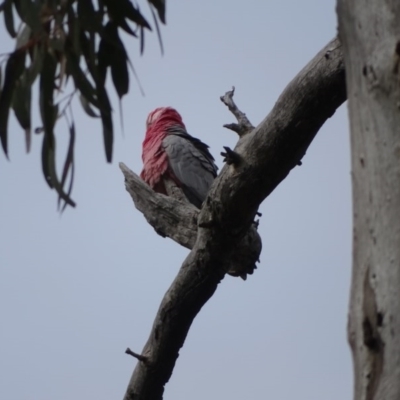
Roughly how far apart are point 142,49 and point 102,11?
0.15 metres

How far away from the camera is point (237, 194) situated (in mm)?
2770

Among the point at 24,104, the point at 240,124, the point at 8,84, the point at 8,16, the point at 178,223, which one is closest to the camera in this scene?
the point at 8,84

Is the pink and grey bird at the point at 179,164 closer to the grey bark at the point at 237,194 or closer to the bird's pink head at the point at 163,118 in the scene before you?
the bird's pink head at the point at 163,118

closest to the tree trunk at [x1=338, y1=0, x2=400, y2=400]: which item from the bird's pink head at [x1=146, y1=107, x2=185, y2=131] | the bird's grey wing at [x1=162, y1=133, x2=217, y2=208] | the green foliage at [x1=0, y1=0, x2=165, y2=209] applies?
the green foliage at [x1=0, y1=0, x2=165, y2=209]

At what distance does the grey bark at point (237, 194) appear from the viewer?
2.55 meters

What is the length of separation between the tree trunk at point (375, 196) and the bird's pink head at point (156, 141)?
3.88 metres

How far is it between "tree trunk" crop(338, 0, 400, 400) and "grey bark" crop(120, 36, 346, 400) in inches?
36.5

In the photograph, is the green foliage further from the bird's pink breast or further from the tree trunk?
the bird's pink breast

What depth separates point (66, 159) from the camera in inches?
86.8

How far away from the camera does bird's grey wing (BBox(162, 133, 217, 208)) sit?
212 inches

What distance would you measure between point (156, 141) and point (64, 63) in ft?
11.4

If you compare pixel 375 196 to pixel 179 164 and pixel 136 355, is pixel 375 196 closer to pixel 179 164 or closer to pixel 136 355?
pixel 136 355

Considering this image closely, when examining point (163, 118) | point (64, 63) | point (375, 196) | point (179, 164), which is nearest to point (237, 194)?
point (64, 63)

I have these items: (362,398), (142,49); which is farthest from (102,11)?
(362,398)
